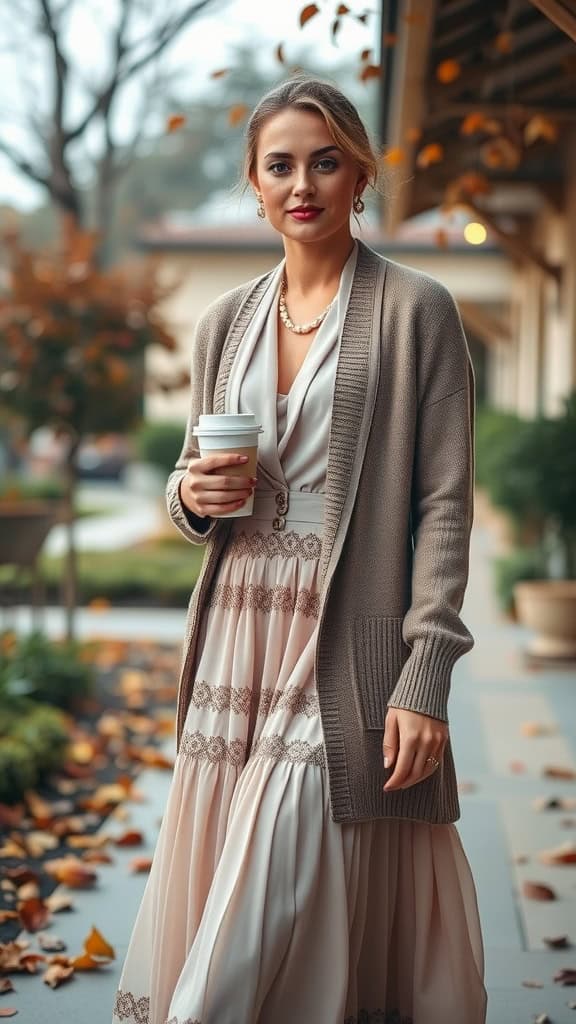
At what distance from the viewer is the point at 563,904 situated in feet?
13.3

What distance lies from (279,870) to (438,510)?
709 millimetres

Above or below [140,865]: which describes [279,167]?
above

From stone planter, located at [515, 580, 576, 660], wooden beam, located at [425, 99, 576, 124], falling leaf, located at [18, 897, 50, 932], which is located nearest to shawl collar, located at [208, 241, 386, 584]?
falling leaf, located at [18, 897, 50, 932]

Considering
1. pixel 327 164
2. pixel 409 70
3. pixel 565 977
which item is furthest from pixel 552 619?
pixel 327 164

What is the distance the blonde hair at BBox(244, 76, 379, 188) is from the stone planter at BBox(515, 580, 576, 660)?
6.15 meters

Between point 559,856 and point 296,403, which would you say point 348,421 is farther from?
point 559,856

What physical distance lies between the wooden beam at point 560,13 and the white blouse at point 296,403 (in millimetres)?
781

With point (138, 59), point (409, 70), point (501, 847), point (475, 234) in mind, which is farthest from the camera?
point (138, 59)

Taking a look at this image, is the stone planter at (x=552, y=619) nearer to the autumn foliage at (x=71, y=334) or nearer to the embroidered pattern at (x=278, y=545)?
the autumn foliage at (x=71, y=334)

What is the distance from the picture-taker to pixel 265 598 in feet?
8.40

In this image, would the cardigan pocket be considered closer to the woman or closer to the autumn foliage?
the woman

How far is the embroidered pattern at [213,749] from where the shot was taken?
2.54 metres

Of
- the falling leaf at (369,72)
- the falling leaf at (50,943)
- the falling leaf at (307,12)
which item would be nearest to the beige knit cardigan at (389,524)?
the falling leaf at (50,943)

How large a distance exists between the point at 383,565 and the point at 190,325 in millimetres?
20365
